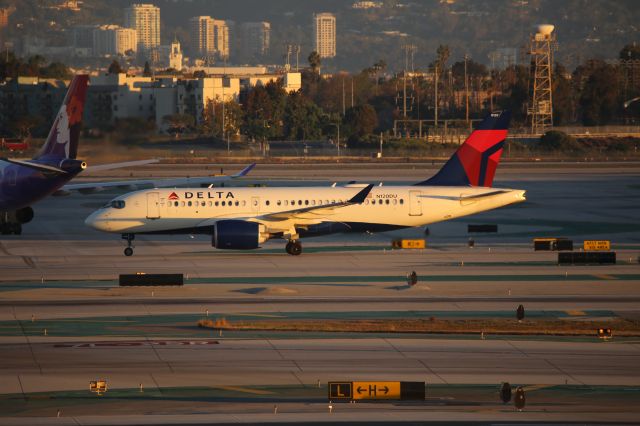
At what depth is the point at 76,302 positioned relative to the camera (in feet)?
139

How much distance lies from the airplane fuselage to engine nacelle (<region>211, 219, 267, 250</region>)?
171 centimetres

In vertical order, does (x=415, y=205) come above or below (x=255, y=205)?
below

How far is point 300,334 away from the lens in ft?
120

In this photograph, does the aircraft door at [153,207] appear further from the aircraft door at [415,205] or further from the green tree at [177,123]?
the green tree at [177,123]

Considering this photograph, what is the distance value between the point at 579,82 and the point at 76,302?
169m

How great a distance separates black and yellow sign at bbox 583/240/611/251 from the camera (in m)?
55.4

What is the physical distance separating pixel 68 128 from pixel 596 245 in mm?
27179

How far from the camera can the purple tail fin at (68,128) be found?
5612 centimetres

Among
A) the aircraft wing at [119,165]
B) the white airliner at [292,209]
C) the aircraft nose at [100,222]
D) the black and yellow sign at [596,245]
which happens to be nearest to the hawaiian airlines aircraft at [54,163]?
the aircraft nose at [100,222]

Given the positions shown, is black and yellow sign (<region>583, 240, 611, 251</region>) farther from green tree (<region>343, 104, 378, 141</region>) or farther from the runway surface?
green tree (<region>343, 104, 378, 141</region>)

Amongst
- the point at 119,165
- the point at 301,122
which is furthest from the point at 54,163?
the point at 301,122

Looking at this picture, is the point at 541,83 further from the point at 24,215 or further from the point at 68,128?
the point at 68,128

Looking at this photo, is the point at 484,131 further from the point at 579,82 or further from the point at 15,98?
the point at 579,82

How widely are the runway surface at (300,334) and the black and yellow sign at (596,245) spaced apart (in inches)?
43.1
